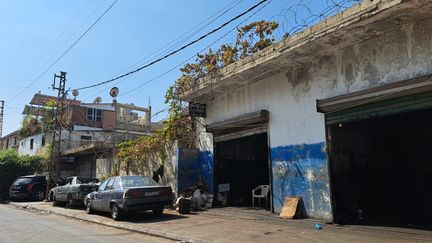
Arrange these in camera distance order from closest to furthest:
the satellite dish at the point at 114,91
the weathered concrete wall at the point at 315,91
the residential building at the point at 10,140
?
the weathered concrete wall at the point at 315,91, the satellite dish at the point at 114,91, the residential building at the point at 10,140

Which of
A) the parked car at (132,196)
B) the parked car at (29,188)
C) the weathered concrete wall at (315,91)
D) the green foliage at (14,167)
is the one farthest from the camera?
the green foliage at (14,167)

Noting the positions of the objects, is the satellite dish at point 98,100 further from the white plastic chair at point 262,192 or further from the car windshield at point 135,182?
the white plastic chair at point 262,192

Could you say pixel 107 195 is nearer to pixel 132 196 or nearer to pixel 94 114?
pixel 132 196

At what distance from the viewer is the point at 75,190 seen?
18688 mm

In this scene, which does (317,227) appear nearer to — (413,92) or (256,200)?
(413,92)

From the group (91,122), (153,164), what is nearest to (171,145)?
(153,164)

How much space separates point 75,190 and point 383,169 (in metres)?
14.0

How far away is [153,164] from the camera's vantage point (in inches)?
737

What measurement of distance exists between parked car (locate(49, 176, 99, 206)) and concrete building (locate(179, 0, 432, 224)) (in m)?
6.39

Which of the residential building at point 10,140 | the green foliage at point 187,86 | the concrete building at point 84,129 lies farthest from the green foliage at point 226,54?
the residential building at point 10,140

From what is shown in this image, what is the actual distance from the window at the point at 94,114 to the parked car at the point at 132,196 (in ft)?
105

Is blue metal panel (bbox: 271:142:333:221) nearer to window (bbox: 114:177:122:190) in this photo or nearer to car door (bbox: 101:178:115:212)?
window (bbox: 114:177:122:190)

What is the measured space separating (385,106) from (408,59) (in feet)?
4.21

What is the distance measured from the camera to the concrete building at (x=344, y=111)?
920 cm
